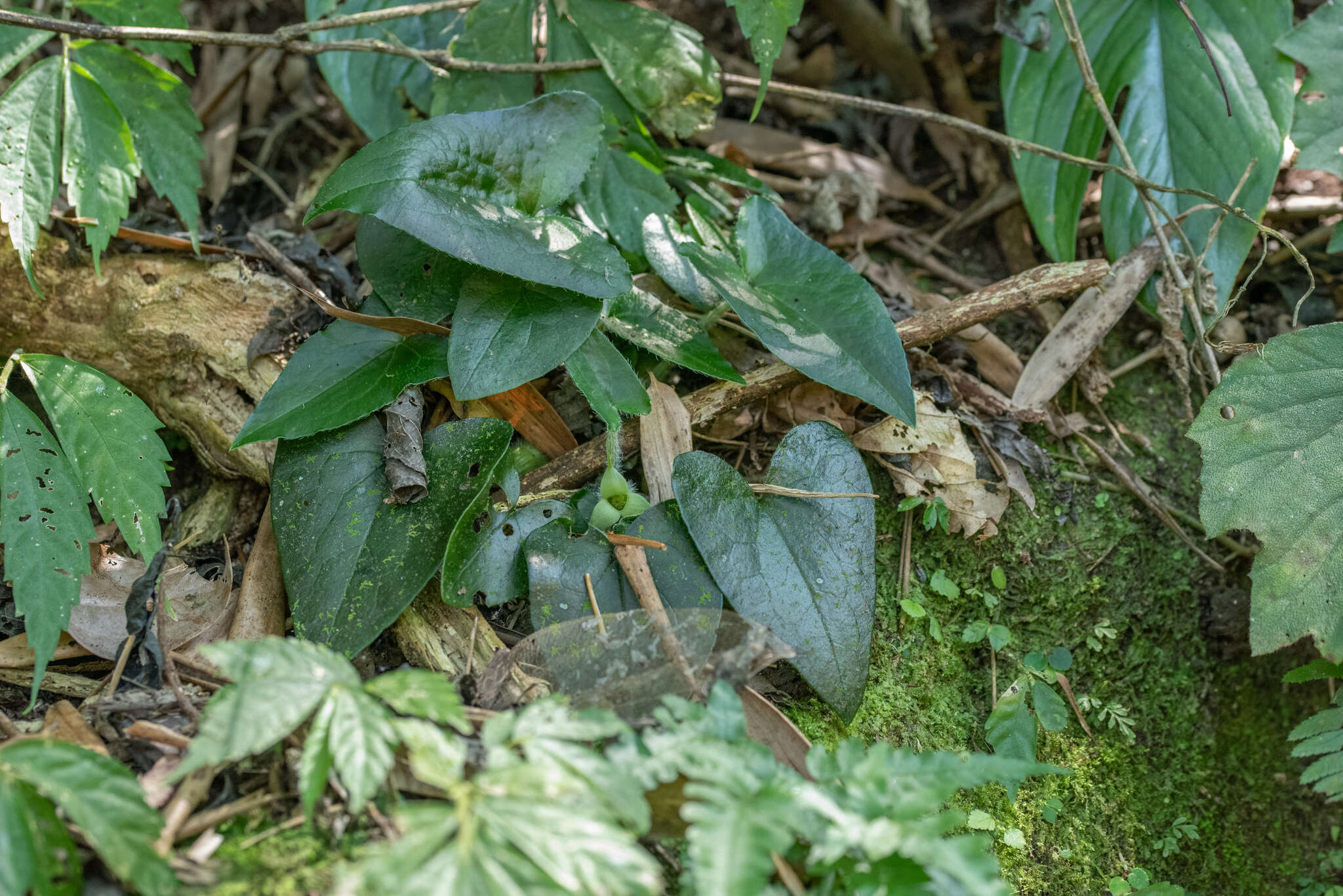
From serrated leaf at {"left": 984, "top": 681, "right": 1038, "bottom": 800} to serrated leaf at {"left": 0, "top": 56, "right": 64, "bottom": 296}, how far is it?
1927mm

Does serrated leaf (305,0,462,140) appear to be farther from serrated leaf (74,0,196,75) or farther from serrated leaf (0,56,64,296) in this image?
serrated leaf (0,56,64,296)

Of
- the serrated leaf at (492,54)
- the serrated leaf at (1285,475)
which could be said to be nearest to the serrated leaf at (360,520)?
the serrated leaf at (492,54)

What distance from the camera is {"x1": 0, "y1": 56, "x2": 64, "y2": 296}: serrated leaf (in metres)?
1.54

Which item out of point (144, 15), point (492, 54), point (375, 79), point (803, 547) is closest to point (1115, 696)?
point (803, 547)

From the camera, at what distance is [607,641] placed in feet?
4.33

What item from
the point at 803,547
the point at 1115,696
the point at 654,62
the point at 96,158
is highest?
the point at 654,62

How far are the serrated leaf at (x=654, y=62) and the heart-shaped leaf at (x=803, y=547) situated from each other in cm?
84

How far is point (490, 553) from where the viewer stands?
142cm

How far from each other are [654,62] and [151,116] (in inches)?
41.3

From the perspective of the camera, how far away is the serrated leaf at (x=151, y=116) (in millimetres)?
1672

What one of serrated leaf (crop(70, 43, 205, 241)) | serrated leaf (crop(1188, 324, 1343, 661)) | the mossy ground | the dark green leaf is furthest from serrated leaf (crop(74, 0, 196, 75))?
serrated leaf (crop(1188, 324, 1343, 661))

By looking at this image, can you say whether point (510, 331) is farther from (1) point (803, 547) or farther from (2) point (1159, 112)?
(2) point (1159, 112)

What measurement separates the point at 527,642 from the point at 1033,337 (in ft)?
4.50

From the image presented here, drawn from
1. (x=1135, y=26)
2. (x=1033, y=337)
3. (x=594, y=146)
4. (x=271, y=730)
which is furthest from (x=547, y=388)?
(x=1135, y=26)
